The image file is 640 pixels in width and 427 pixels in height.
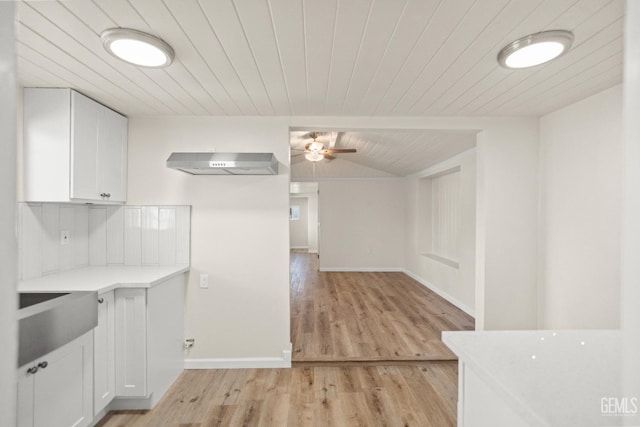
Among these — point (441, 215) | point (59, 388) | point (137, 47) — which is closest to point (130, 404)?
point (59, 388)

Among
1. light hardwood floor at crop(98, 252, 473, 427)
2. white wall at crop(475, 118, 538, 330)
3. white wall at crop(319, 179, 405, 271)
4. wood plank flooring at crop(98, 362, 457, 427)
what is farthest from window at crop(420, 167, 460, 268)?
wood plank flooring at crop(98, 362, 457, 427)

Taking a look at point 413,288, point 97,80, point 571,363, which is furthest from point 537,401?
point 413,288

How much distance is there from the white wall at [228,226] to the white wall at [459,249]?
8.50 ft

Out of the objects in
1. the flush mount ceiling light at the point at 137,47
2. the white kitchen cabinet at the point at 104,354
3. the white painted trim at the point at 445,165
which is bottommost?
the white kitchen cabinet at the point at 104,354

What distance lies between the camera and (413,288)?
5.20m

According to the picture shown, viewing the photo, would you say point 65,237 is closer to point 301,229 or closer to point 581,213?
point 581,213

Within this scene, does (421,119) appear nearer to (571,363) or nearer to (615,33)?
(615,33)

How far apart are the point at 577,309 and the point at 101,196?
3.79 meters

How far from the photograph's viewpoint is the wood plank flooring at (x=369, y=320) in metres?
2.80

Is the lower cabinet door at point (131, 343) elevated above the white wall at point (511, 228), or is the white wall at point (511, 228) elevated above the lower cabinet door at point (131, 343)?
the white wall at point (511, 228)

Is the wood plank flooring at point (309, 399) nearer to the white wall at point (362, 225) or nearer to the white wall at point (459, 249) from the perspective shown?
the white wall at point (459, 249)

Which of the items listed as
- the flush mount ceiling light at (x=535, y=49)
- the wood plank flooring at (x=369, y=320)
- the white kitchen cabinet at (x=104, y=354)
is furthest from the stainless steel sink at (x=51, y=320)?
the flush mount ceiling light at (x=535, y=49)

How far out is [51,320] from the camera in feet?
4.66

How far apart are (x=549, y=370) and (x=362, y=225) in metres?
5.82
